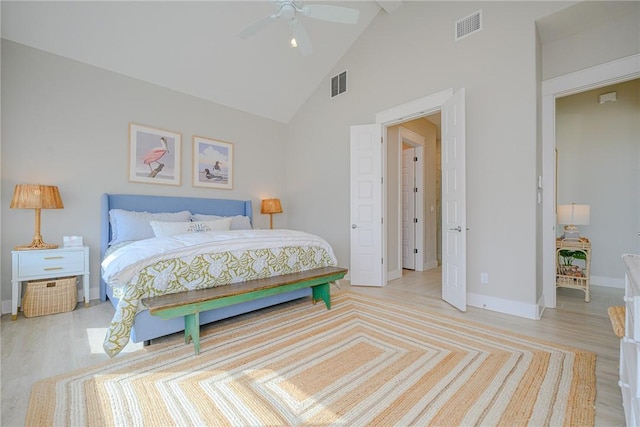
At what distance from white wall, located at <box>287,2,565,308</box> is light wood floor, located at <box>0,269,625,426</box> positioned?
41 cm

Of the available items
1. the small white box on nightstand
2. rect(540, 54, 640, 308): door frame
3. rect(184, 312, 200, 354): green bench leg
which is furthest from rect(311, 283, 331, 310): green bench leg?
the small white box on nightstand

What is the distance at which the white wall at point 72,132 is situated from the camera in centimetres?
305

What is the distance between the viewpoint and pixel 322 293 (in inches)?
122

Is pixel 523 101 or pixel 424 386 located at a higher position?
pixel 523 101

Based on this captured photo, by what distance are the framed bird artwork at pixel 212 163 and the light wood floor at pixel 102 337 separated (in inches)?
85.5

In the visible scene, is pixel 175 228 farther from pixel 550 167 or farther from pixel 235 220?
pixel 550 167

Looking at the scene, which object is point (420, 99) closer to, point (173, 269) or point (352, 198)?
point (352, 198)

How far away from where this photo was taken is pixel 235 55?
409cm

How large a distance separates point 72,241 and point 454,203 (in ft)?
14.2

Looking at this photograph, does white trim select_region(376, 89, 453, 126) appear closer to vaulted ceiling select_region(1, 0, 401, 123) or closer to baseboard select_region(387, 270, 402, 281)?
vaulted ceiling select_region(1, 0, 401, 123)

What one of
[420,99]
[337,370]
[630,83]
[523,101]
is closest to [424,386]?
[337,370]

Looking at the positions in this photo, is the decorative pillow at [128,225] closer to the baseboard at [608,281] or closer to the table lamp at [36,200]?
the table lamp at [36,200]

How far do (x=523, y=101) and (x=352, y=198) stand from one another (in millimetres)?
2256

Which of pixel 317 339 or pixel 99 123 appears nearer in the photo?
pixel 317 339
